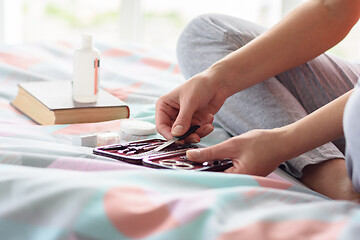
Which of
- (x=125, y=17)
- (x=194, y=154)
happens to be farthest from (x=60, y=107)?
(x=125, y=17)

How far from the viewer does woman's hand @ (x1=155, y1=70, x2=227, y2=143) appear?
0.90m

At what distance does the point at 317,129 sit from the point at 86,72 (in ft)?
1.83

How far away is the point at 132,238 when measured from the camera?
503 mm

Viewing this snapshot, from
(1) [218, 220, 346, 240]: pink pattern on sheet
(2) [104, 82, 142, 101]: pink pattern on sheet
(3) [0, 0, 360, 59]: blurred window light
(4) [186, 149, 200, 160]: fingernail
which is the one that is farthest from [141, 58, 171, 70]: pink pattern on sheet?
(3) [0, 0, 360, 59]: blurred window light

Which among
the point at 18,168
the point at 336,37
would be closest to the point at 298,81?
the point at 336,37

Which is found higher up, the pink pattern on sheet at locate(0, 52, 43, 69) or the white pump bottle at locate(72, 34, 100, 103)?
the white pump bottle at locate(72, 34, 100, 103)

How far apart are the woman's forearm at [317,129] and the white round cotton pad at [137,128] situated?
1.06 feet

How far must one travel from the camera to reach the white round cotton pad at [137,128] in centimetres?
98

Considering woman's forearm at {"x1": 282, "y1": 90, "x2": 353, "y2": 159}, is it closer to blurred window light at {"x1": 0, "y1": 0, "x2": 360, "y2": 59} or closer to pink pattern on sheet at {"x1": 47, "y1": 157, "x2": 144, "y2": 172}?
pink pattern on sheet at {"x1": 47, "y1": 157, "x2": 144, "y2": 172}

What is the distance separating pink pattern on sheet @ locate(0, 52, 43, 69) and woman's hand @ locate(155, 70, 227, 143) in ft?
2.13

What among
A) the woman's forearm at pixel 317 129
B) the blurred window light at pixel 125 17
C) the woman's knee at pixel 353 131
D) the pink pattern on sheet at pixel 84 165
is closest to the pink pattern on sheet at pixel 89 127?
the pink pattern on sheet at pixel 84 165

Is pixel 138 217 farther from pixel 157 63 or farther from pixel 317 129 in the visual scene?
pixel 157 63

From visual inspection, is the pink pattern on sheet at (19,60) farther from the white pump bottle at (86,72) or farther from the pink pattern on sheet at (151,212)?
the pink pattern on sheet at (151,212)

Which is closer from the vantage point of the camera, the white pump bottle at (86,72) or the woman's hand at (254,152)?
the woman's hand at (254,152)
